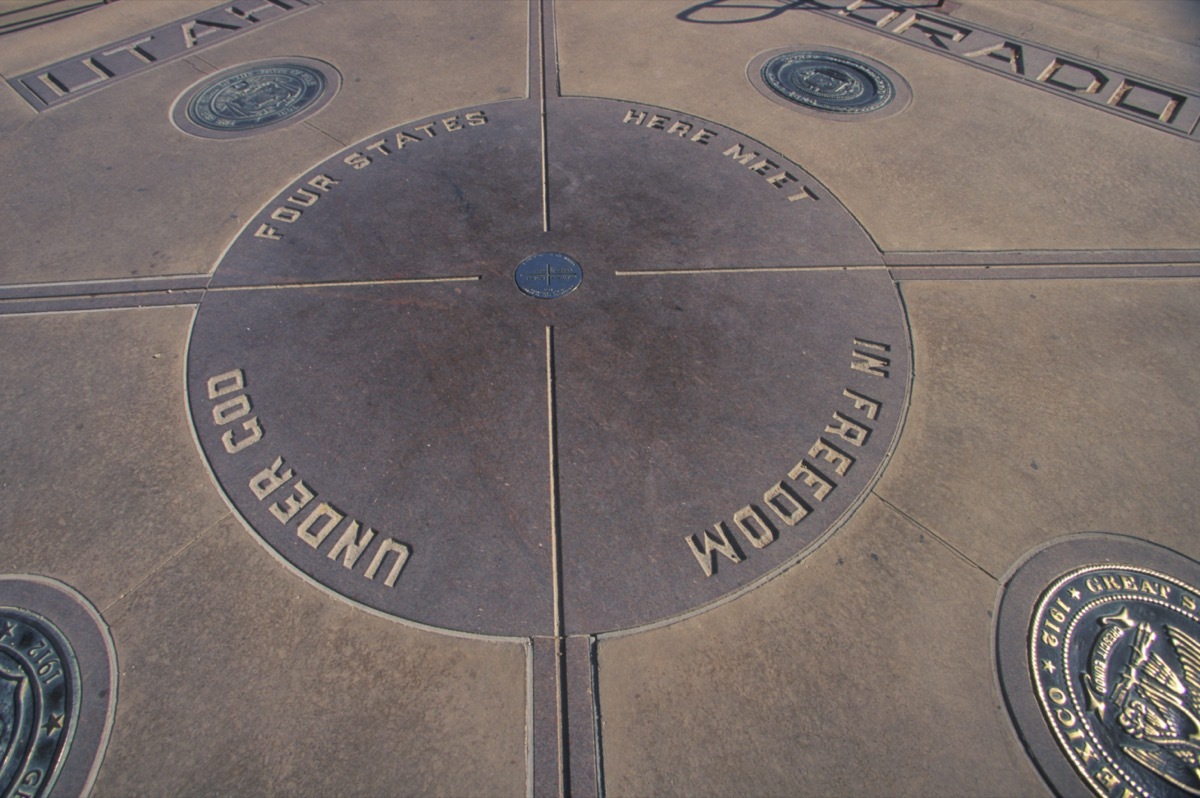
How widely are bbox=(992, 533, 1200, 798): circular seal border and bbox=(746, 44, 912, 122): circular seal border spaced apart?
414cm

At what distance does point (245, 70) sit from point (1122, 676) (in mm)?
7960

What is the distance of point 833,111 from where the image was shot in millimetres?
6316

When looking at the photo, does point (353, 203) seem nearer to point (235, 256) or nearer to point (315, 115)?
point (235, 256)

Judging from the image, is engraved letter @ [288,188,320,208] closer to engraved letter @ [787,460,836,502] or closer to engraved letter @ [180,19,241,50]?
engraved letter @ [180,19,241,50]

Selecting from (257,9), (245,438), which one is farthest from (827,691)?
(257,9)

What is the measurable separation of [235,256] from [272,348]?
3.44ft

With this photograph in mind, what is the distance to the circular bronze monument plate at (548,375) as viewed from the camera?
3.50m

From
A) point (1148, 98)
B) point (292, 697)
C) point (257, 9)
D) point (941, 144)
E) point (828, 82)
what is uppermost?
point (1148, 98)

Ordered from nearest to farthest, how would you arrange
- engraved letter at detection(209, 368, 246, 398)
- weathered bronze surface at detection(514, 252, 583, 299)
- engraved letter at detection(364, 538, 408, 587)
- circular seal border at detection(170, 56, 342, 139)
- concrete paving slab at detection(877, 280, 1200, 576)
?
engraved letter at detection(364, 538, 408, 587) → concrete paving slab at detection(877, 280, 1200, 576) → engraved letter at detection(209, 368, 246, 398) → weathered bronze surface at detection(514, 252, 583, 299) → circular seal border at detection(170, 56, 342, 139)

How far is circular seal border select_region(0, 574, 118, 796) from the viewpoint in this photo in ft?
9.42

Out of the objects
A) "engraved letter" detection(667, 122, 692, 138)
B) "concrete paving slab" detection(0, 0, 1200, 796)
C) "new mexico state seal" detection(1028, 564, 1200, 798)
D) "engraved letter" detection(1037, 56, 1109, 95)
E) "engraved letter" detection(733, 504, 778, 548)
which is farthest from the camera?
"engraved letter" detection(1037, 56, 1109, 95)

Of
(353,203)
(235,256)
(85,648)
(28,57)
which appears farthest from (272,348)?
(28,57)

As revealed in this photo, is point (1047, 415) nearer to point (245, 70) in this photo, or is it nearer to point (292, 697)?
point (292, 697)

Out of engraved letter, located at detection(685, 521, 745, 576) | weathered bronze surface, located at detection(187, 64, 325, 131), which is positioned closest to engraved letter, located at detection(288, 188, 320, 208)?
weathered bronze surface, located at detection(187, 64, 325, 131)
